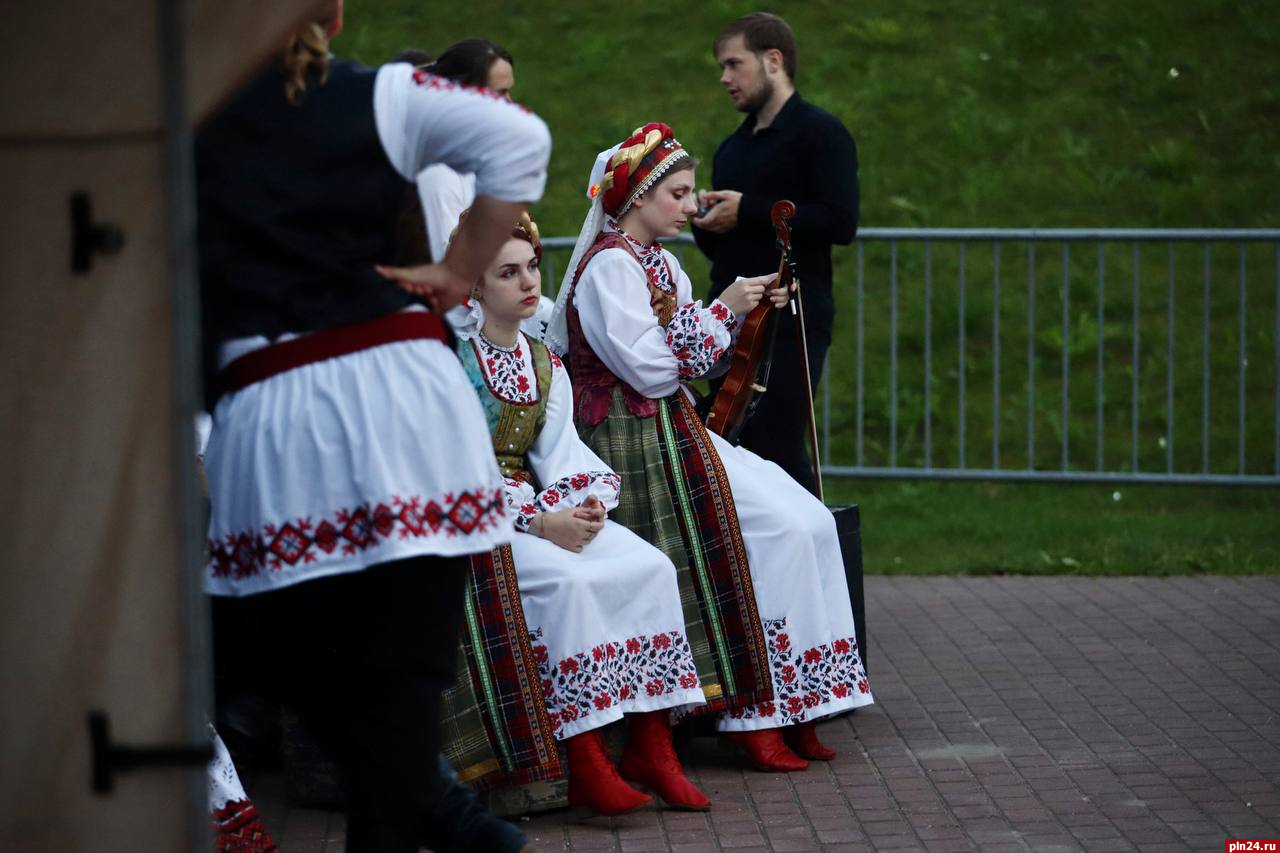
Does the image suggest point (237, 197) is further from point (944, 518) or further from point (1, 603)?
point (944, 518)

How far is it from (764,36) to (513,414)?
228cm

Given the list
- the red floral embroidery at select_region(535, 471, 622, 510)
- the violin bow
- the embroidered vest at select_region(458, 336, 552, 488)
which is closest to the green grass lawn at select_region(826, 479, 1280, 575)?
the violin bow

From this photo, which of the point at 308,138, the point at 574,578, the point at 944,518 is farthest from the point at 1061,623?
the point at 308,138

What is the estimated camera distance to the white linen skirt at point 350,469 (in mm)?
2623

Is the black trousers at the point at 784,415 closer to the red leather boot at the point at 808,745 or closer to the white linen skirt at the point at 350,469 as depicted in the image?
the red leather boot at the point at 808,745

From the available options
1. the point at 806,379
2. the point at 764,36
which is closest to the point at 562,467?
the point at 806,379

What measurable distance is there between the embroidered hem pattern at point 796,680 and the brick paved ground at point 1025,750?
0.17 metres

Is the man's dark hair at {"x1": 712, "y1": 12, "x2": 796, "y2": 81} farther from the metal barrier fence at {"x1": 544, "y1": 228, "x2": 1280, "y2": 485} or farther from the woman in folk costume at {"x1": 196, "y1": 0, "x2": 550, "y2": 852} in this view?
the woman in folk costume at {"x1": 196, "y1": 0, "x2": 550, "y2": 852}

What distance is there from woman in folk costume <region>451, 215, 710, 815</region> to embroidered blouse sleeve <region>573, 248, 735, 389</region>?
0.19 metres

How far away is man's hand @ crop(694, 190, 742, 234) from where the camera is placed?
6.01 m

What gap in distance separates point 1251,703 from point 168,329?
4.10m

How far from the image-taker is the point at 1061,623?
6488 millimetres

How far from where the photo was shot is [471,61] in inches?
193

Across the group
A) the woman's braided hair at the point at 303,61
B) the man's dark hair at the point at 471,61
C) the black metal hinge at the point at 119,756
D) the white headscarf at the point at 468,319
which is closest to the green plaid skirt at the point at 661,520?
the white headscarf at the point at 468,319
